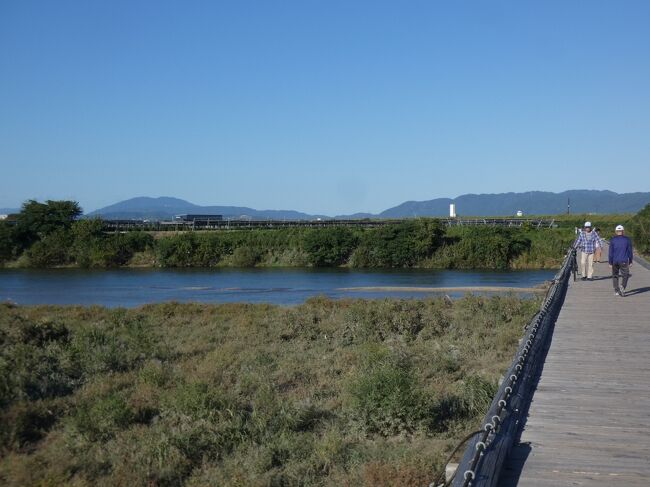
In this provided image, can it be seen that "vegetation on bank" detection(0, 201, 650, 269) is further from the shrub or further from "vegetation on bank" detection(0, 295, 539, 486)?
the shrub

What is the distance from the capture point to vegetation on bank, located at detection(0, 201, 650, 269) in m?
59.2

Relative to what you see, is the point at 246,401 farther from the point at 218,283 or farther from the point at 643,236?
the point at 218,283

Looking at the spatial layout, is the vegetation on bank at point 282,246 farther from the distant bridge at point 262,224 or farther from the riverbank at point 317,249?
the distant bridge at point 262,224

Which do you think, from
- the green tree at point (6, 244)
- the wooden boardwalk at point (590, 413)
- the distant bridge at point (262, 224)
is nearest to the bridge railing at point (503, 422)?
the wooden boardwalk at point (590, 413)

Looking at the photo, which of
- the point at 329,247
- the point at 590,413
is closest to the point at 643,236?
the point at 329,247

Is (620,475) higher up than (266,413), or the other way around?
(620,475)

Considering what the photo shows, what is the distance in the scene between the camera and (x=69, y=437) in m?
9.83

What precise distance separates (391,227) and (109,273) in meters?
24.3

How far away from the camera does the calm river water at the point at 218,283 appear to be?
3822cm

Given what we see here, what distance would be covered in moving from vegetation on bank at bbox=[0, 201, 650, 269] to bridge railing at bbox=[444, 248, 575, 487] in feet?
159

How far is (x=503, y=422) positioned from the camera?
6652mm

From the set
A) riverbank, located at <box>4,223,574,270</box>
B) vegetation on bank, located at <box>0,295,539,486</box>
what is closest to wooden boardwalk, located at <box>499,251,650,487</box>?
vegetation on bank, located at <box>0,295,539,486</box>

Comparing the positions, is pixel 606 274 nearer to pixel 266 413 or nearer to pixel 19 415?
pixel 266 413

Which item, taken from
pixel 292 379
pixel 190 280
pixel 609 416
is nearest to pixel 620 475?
pixel 609 416
